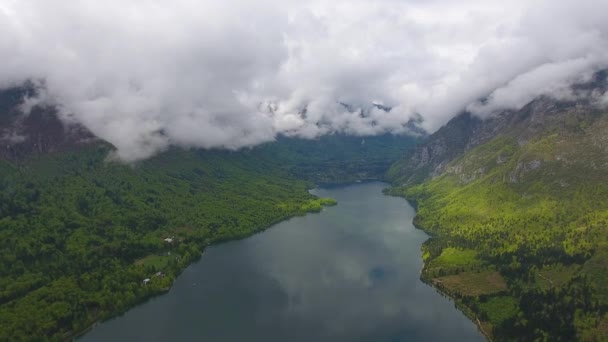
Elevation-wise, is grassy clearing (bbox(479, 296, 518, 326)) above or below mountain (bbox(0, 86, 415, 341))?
below

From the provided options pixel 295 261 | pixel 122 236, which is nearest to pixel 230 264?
pixel 295 261

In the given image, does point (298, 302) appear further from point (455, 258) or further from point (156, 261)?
point (455, 258)

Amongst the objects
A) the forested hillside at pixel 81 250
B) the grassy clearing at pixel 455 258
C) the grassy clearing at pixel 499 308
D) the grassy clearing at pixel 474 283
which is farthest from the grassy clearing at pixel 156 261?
the grassy clearing at pixel 499 308

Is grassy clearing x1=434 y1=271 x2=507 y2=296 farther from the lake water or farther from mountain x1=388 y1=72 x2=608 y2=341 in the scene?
the lake water

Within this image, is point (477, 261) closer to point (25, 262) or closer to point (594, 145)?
point (594, 145)

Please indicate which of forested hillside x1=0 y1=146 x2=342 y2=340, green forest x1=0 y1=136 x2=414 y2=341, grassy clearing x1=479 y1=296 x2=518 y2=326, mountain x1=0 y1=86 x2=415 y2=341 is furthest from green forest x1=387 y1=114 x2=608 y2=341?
forested hillside x1=0 y1=146 x2=342 y2=340

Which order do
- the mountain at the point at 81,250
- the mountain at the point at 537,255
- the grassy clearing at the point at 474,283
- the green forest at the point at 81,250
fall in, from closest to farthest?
the mountain at the point at 537,255 → the mountain at the point at 81,250 → the green forest at the point at 81,250 → the grassy clearing at the point at 474,283

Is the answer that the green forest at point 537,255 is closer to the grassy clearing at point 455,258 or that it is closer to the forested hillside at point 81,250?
the grassy clearing at point 455,258
